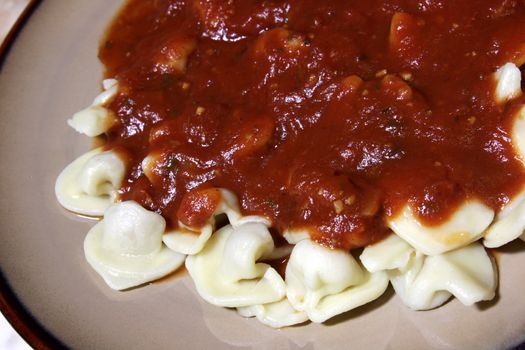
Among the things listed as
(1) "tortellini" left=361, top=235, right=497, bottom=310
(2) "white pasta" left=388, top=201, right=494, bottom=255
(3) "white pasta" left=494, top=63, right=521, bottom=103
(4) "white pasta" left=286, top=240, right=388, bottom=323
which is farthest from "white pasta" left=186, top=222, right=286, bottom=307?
(3) "white pasta" left=494, top=63, right=521, bottom=103

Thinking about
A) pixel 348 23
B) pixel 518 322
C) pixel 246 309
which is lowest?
pixel 246 309

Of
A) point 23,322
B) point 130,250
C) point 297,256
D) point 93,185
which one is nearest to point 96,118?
point 93,185

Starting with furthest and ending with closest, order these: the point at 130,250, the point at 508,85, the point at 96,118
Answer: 1. the point at 96,118
2. the point at 130,250
3. the point at 508,85

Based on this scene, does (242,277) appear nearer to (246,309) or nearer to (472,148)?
(246,309)

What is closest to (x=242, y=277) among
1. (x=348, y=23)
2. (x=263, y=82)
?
(x=263, y=82)

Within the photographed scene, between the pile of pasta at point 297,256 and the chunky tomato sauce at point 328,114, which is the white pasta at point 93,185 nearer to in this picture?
the pile of pasta at point 297,256

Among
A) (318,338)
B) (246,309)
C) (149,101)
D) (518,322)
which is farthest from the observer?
(149,101)

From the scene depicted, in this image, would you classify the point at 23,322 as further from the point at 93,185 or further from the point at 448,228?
the point at 448,228
